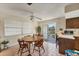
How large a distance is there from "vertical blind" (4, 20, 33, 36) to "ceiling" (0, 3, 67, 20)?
21cm

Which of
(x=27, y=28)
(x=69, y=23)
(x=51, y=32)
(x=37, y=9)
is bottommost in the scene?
(x=51, y=32)

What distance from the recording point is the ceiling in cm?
207

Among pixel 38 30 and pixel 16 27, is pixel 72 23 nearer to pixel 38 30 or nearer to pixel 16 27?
pixel 38 30

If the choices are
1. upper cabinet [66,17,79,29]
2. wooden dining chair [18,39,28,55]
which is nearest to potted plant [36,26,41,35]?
wooden dining chair [18,39,28,55]

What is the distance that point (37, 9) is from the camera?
2199mm

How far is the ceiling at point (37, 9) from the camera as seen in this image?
2.07 meters

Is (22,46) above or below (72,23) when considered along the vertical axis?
below

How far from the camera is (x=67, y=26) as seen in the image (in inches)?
86.9

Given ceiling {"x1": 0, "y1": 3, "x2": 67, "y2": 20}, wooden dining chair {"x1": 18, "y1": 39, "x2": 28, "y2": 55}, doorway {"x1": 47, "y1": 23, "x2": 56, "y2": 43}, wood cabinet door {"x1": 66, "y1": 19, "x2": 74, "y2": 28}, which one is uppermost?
ceiling {"x1": 0, "y1": 3, "x2": 67, "y2": 20}

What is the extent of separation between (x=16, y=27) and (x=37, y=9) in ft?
2.15

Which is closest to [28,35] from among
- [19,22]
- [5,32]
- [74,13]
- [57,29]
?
[19,22]

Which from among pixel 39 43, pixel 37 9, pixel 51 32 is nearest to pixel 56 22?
pixel 51 32

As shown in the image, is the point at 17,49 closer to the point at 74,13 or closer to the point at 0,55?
the point at 0,55

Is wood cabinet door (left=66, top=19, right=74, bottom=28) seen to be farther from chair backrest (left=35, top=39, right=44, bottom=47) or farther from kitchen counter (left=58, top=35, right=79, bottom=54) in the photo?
chair backrest (left=35, top=39, right=44, bottom=47)
